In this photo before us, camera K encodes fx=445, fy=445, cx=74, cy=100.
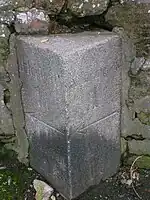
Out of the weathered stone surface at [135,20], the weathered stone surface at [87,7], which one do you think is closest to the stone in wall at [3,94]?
the weathered stone surface at [87,7]

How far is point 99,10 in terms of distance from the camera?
2428 millimetres

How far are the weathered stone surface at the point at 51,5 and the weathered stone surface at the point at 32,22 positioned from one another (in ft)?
0.10

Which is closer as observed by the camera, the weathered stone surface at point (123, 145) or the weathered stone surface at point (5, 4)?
the weathered stone surface at point (5, 4)

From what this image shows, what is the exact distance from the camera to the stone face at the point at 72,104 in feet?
7.38

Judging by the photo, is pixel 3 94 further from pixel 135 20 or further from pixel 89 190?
pixel 135 20

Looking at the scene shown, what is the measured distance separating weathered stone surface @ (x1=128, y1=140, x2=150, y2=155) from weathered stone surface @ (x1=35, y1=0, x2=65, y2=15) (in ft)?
3.01

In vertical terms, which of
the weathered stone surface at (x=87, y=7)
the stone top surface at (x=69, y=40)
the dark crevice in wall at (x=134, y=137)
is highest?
the weathered stone surface at (x=87, y=7)

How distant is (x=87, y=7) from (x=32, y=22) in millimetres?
315

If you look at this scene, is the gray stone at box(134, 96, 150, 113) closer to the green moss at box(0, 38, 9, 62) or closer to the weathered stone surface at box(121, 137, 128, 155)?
the weathered stone surface at box(121, 137, 128, 155)

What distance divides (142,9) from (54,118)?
0.75m

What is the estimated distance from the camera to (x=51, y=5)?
243 cm

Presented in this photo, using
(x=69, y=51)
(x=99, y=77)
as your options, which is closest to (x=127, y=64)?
(x=99, y=77)

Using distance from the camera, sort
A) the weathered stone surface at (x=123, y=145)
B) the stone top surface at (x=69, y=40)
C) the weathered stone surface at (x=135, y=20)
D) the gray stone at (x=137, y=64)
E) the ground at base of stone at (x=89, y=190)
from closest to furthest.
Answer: the stone top surface at (x=69, y=40), the weathered stone surface at (x=135, y=20), the gray stone at (x=137, y=64), the ground at base of stone at (x=89, y=190), the weathered stone surface at (x=123, y=145)

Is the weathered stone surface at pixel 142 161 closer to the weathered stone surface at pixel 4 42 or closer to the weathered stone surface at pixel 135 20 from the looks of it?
the weathered stone surface at pixel 135 20
